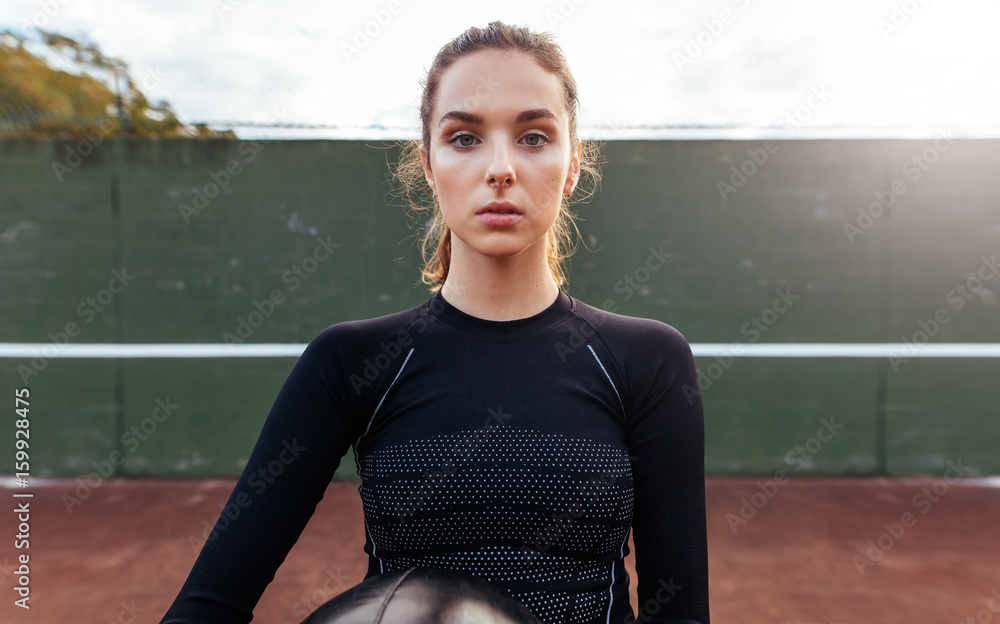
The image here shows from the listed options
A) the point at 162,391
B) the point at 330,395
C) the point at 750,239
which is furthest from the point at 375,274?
the point at 330,395

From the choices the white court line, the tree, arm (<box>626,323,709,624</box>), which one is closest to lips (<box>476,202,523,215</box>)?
arm (<box>626,323,709,624</box>)

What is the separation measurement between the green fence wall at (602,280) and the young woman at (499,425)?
135 inches

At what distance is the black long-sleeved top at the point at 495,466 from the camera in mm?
960

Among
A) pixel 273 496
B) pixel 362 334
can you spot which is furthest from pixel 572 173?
pixel 273 496

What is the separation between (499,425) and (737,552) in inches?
113

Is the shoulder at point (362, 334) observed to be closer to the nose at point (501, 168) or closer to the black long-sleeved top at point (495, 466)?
the black long-sleeved top at point (495, 466)

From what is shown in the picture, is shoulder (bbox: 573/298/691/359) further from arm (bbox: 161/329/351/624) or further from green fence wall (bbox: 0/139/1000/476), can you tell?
green fence wall (bbox: 0/139/1000/476)

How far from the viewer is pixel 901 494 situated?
13.5 feet

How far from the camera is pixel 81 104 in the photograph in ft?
14.8

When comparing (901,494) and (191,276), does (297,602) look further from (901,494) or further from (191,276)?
(901,494)

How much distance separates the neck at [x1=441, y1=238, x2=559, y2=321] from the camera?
1139 mm

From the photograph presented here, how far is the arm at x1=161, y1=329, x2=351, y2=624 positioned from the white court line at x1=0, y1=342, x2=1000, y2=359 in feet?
11.8

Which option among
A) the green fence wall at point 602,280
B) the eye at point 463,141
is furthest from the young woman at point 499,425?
the green fence wall at point 602,280

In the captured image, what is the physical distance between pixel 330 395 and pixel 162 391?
13.5ft
